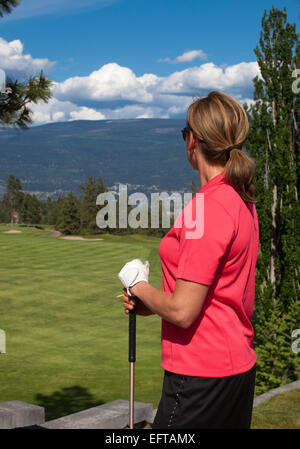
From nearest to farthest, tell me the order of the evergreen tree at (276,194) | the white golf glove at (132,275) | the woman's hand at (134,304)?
the white golf glove at (132,275)
the woman's hand at (134,304)
the evergreen tree at (276,194)

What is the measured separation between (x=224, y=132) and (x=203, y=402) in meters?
0.99

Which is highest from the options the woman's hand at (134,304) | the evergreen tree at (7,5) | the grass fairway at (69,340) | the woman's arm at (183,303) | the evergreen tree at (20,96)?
the evergreen tree at (7,5)

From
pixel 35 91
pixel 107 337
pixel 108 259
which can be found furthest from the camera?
pixel 108 259

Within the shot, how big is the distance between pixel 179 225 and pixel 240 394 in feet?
2.22

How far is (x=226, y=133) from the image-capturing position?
1.90 m

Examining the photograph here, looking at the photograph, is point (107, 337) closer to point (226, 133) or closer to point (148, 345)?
point (148, 345)

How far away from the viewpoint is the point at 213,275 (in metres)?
1.76

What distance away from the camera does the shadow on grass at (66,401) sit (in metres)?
8.90

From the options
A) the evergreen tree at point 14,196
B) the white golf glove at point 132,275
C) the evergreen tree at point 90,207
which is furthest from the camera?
the evergreen tree at point 14,196

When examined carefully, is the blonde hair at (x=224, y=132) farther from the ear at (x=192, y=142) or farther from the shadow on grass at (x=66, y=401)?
the shadow on grass at (x=66, y=401)

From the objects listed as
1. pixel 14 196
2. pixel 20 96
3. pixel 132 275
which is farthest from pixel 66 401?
pixel 14 196

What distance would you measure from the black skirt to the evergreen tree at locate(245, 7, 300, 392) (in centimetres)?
655

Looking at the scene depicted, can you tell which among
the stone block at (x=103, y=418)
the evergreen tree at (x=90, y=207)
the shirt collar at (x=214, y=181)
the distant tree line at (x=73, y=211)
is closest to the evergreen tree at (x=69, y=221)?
A: the distant tree line at (x=73, y=211)

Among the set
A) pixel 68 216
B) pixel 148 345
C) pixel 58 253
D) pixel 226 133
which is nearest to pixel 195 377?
pixel 226 133
